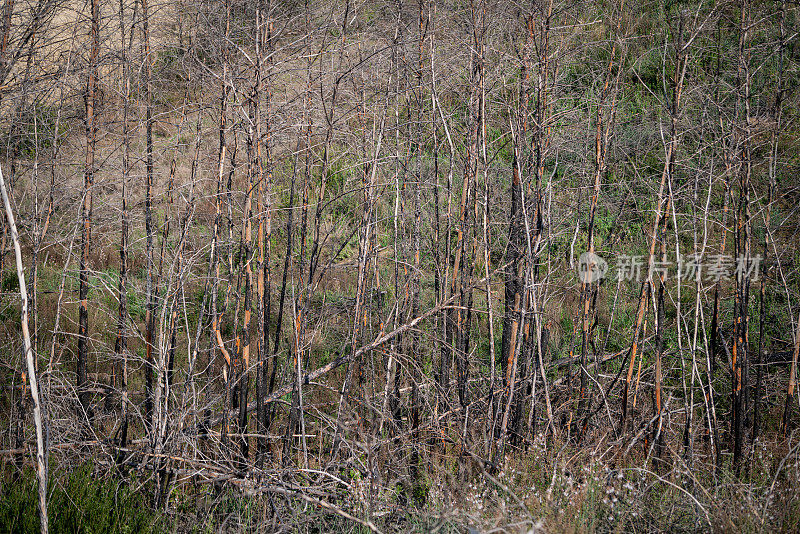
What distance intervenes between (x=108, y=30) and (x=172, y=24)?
1.77 ft

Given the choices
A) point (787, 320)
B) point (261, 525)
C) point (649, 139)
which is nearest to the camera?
point (261, 525)

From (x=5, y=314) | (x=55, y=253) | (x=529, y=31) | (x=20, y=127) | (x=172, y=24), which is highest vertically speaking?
(x=172, y=24)

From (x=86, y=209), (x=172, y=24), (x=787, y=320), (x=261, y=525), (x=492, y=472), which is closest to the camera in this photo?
(x=261, y=525)

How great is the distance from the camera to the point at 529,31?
3541 millimetres

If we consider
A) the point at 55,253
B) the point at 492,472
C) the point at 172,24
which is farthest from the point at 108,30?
the point at 55,253

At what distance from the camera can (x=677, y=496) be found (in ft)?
9.85

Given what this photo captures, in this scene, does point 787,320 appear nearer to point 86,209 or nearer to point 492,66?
point 492,66

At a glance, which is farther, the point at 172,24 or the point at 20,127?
the point at 172,24

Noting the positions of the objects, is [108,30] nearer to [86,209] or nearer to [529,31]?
[86,209]

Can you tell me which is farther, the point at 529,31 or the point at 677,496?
the point at 529,31

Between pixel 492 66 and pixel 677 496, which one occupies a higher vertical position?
pixel 492 66

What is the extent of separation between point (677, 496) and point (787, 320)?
3476mm

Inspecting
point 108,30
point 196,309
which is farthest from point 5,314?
point 108,30

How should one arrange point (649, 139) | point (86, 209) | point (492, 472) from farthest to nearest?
point (649, 139)
point (86, 209)
point (492, 472)
